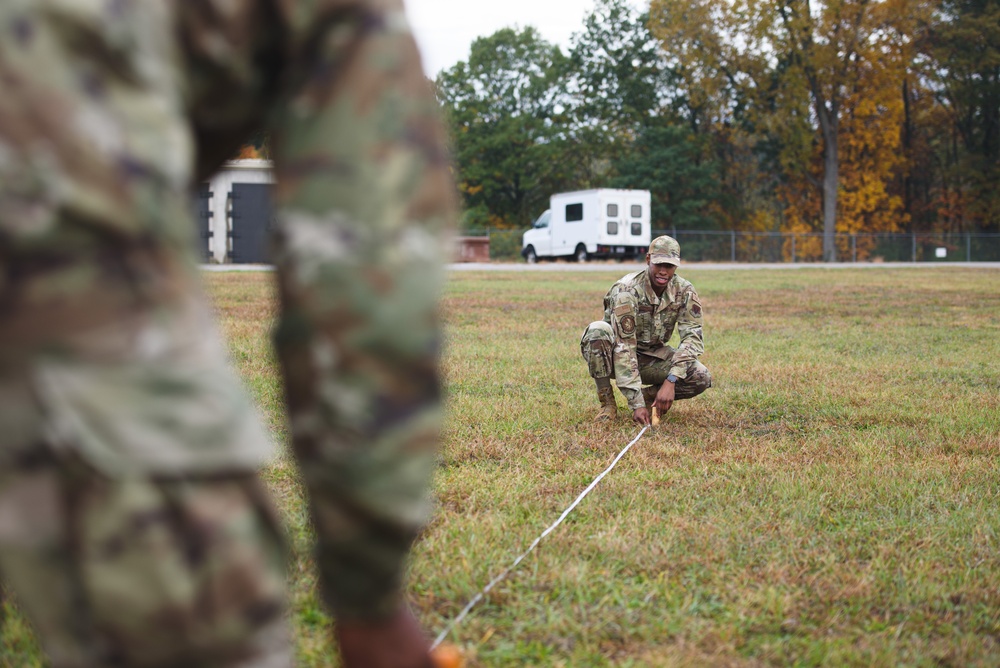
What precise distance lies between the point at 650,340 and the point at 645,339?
0.03m

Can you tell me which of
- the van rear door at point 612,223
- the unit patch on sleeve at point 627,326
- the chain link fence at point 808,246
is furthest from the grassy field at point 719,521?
the chain link fence at point 808,246

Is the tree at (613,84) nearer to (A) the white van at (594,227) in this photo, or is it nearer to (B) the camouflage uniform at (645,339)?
(A) the white van at (594,227)

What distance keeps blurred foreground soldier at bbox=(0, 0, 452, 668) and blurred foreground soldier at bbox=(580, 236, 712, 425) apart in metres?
4.56

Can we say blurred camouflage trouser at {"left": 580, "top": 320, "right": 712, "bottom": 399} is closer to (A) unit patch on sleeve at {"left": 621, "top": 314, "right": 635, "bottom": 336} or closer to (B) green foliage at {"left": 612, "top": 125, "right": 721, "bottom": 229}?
(A) unit patch on sleeve at {"left": 621, "top": 314, "right": 635, "bottom": 336}

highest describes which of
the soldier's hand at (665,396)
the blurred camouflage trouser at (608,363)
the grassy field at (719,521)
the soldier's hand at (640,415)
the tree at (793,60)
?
the tree at (793,60)

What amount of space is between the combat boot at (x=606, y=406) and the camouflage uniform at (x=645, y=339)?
9 centimetres

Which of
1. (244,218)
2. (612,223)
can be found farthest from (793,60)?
(244,218)

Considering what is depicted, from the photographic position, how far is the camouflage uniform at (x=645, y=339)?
5.66 metres

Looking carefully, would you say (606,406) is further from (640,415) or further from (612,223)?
(612,223)

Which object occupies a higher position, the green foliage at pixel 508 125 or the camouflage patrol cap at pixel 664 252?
the green foliage at pixel 508 125

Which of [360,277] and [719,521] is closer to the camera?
[360,277]

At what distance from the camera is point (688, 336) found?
5754 millimetres

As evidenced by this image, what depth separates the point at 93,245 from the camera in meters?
0.98

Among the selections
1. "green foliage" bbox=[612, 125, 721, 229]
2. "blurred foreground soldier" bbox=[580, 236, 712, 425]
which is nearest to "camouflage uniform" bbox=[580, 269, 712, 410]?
"blurred foreground soldier" bbox=[580, 236, 712, 425]
